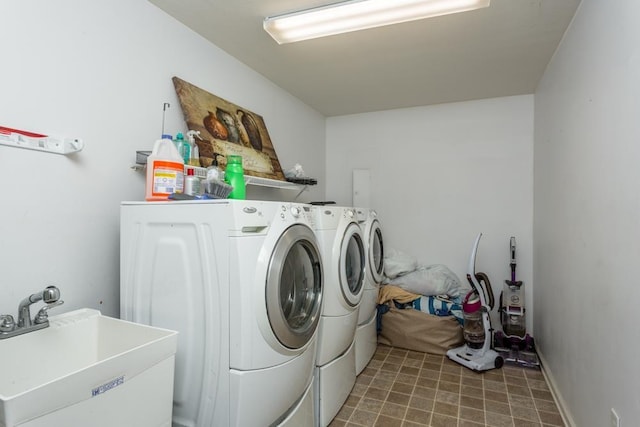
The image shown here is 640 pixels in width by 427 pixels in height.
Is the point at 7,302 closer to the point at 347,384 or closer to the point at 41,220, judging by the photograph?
the point at 41,220

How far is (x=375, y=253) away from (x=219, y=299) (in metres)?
1.87

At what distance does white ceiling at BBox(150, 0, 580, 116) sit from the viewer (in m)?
1.94

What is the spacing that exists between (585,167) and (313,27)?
66.2 inches

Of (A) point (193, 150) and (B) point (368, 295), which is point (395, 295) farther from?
(A) point (193, 150)

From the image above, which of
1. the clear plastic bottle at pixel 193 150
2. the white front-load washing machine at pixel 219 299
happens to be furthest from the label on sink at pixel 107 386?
the clear plastic bottle at pixel 193 150

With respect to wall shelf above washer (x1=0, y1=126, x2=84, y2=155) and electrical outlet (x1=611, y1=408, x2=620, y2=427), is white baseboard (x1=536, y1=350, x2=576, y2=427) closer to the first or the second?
electrical outlet (x1=611, y1=408, x2=620, y2=427)

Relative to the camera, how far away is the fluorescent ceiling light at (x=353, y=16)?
175cm

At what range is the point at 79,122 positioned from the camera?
5.01 feet

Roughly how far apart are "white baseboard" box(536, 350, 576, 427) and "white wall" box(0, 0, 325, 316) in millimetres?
2555

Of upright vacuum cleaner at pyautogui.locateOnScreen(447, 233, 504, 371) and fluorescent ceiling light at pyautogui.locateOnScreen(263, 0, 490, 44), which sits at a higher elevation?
fluorescent ceiling light at pyautogui.locateOnScreen(263, 0, 490, 44)

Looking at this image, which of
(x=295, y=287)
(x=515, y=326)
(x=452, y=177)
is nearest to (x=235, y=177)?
(x=295, y=287)

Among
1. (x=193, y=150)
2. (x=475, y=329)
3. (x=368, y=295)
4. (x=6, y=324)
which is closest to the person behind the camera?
(x=6, y=324)

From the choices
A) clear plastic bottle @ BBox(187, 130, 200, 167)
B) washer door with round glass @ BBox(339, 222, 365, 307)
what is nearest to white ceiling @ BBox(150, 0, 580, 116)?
clear plastic bottle @ BBox(187, 130, 200, 167)

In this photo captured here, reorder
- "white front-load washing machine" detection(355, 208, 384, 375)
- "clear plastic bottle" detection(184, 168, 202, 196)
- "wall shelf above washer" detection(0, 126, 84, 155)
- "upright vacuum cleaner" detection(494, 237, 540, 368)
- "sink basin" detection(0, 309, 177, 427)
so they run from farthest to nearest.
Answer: "upright vacuum cleaner" detection(494, 237, 540, 368), "white front-load washing machine" detection(355, 208, 384, 375), "clear plastic bottle" detection(184, 168, 202, 196), "wall shelf above washer" detection(0, 126, 84, 155), "sink basin" detection(0, 309, 177, 427)
